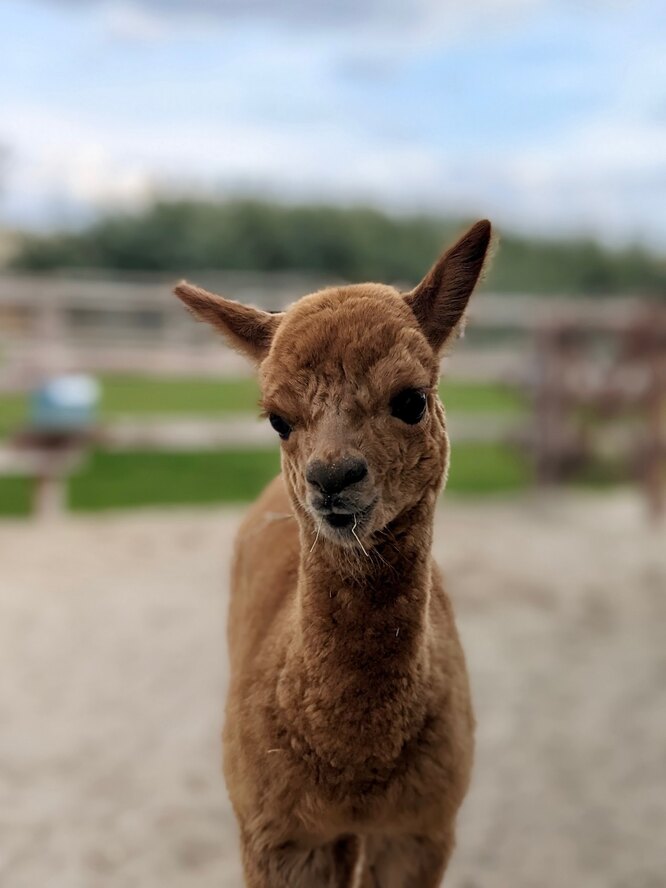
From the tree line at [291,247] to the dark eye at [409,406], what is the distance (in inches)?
591

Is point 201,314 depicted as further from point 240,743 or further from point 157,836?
point 157,836

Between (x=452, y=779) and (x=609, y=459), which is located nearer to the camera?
(x=452, y=779)

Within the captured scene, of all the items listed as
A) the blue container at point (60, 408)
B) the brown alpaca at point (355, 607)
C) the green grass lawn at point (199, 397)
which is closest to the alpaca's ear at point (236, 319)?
the brown alpaca at point (355, 607)

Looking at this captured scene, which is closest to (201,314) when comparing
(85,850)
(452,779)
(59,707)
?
(452,779)

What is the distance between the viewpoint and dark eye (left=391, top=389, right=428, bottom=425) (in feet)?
4.44

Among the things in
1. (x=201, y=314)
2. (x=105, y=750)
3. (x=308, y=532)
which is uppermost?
(x=201, y=314)

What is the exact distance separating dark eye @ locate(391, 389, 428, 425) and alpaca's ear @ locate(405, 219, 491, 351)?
0.12 m

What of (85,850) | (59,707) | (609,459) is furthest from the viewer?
(609,459)

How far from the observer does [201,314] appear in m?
1.49

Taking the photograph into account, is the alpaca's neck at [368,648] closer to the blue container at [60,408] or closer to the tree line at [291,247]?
the blue container at [60,408]

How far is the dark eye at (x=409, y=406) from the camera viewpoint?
4.44 feet

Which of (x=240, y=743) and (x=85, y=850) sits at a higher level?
(x=240, y=743)

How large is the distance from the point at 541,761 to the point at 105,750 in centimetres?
159

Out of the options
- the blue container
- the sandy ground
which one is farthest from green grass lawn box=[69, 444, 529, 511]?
the sandy ground
